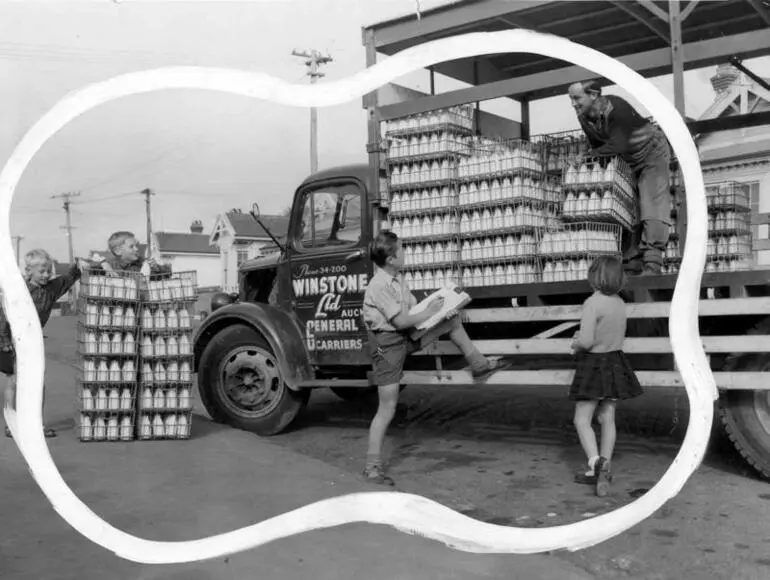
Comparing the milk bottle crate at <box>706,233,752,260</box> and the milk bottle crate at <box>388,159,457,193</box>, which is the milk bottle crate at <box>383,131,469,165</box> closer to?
the milk bottle crate at <box>388,159,457,193</box>

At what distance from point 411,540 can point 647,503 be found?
1.42m

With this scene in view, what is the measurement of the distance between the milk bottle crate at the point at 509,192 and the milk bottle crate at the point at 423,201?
76mm

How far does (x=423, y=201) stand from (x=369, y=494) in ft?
8.22

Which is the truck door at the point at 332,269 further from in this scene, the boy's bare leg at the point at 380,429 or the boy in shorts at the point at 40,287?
the boy in shorts at the point at 40,287

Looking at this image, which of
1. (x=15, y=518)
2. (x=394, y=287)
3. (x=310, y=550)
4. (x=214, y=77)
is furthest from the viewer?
(x=394, y=287)

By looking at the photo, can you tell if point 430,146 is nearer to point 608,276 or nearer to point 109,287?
point 608,276

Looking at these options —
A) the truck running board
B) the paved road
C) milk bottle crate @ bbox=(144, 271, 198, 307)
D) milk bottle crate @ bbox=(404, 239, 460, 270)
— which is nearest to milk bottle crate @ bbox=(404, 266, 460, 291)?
milk bottle crate @ bbox=(404, 239, 460, 270)

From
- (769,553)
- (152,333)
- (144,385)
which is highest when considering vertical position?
(152,333)

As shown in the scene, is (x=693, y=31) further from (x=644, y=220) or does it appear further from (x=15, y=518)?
(x=15, y=518)

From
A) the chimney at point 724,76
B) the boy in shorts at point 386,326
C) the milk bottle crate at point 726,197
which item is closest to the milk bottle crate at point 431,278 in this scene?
the boy in shorts at point 386,326

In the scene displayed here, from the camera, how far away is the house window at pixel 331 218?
6775mm

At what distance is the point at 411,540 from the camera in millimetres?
3705

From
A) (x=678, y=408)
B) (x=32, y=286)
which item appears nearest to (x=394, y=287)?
(x=32, y=286)

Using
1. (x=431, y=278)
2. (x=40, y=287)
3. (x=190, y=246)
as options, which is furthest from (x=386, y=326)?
(x=190, y=246)
